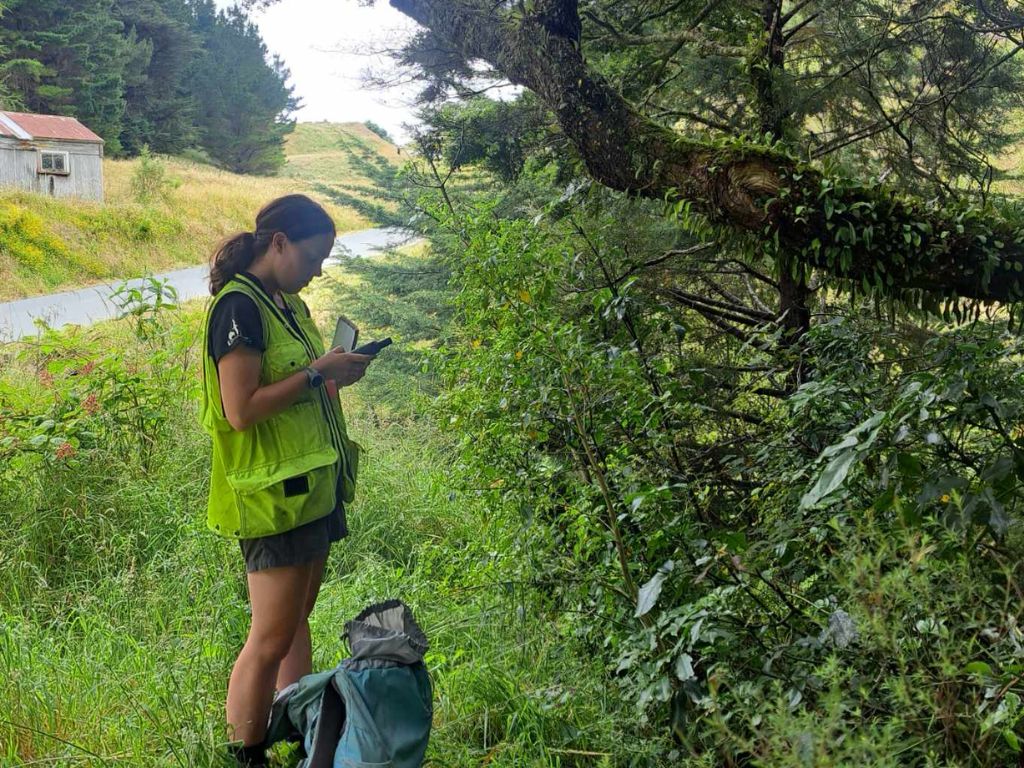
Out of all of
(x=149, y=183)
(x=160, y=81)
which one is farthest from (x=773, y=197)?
(x=160, y=81)

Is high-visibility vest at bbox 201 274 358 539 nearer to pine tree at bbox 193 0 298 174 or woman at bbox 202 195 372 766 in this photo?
woman at bbox 202 195 372 766

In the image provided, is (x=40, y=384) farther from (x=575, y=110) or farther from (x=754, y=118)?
(x=754, y=118)

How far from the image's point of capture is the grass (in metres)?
2.78

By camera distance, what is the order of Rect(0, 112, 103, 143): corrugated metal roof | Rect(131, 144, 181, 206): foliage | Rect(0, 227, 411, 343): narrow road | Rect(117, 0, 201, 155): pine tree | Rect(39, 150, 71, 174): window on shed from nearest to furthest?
Rect(0, 227, 411, 343): narrow road
Rect(39, 150, 71, 174): window on shed
Rect(0, 112, 103, 143): corrugated metal roof
Rect(131, 144, 181, 206): foliage
Rect(117, 0, 201, 155): pine tree

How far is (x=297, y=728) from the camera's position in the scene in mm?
2711

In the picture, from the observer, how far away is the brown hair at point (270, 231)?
2717 millimetres

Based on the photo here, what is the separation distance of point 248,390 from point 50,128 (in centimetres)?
2592

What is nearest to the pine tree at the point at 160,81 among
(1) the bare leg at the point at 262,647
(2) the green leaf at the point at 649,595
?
(1) the bare leg at the point at 262,647

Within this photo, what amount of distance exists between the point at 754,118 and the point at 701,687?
4.10 meters

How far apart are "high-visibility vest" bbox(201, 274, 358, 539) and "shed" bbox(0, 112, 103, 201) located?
2289 centimetres

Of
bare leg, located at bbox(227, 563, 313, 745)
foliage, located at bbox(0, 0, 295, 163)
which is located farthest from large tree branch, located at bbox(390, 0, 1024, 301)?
foliage, located at bbox(0, 0, 295, 163)

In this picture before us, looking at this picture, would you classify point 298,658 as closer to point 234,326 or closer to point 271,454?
point 271,454

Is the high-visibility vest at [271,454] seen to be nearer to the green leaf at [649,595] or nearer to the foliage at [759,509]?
the foliage at [759,509]

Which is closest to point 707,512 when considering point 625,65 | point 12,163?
point 625,65
